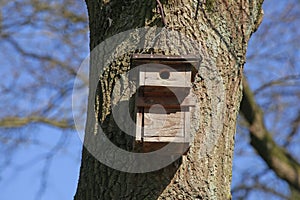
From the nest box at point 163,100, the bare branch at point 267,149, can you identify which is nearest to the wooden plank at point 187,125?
the nest box at point 163,100

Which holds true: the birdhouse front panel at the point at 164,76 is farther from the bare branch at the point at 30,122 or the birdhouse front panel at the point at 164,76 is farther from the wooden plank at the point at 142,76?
the bare branch at the point at 30,122

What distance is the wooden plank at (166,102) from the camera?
2.12 meters

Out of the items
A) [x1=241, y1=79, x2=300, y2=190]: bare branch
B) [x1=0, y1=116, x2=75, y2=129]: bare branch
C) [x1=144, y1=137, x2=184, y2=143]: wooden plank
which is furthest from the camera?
[x1=0, y1=116, x2=75, y2=129]: bare branch

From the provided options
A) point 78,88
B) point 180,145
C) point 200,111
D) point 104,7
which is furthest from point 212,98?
point 78,88

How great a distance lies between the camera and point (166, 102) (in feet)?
6.99

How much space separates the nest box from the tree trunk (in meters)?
0.07

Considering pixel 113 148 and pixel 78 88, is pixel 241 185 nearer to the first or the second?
pixel 78 88

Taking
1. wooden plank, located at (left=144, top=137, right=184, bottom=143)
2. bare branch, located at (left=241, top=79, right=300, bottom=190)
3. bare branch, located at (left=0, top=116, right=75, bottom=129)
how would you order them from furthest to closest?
bare branch, located at (left=0, top=116, right=75, bottom=129), bare branch, located at (left=241, top=79, right=300, bottom=190), wooden plank, located at (left=144, top=137, right=184, bottom=143)

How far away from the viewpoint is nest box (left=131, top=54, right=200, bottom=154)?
2.08m

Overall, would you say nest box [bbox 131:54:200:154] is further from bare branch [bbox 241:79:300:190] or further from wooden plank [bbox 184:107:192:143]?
bare branch [bbox 241:79:300:190]

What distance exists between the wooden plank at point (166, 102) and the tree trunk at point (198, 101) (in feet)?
0.22

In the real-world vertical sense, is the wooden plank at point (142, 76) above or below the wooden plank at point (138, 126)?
above

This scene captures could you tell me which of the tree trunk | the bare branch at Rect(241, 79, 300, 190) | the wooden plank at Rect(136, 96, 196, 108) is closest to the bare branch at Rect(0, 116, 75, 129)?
the bare branch at Rect(241, 79, 300, 190)

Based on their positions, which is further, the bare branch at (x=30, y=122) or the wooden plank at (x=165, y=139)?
the bare branch at (x=30, y=122)
